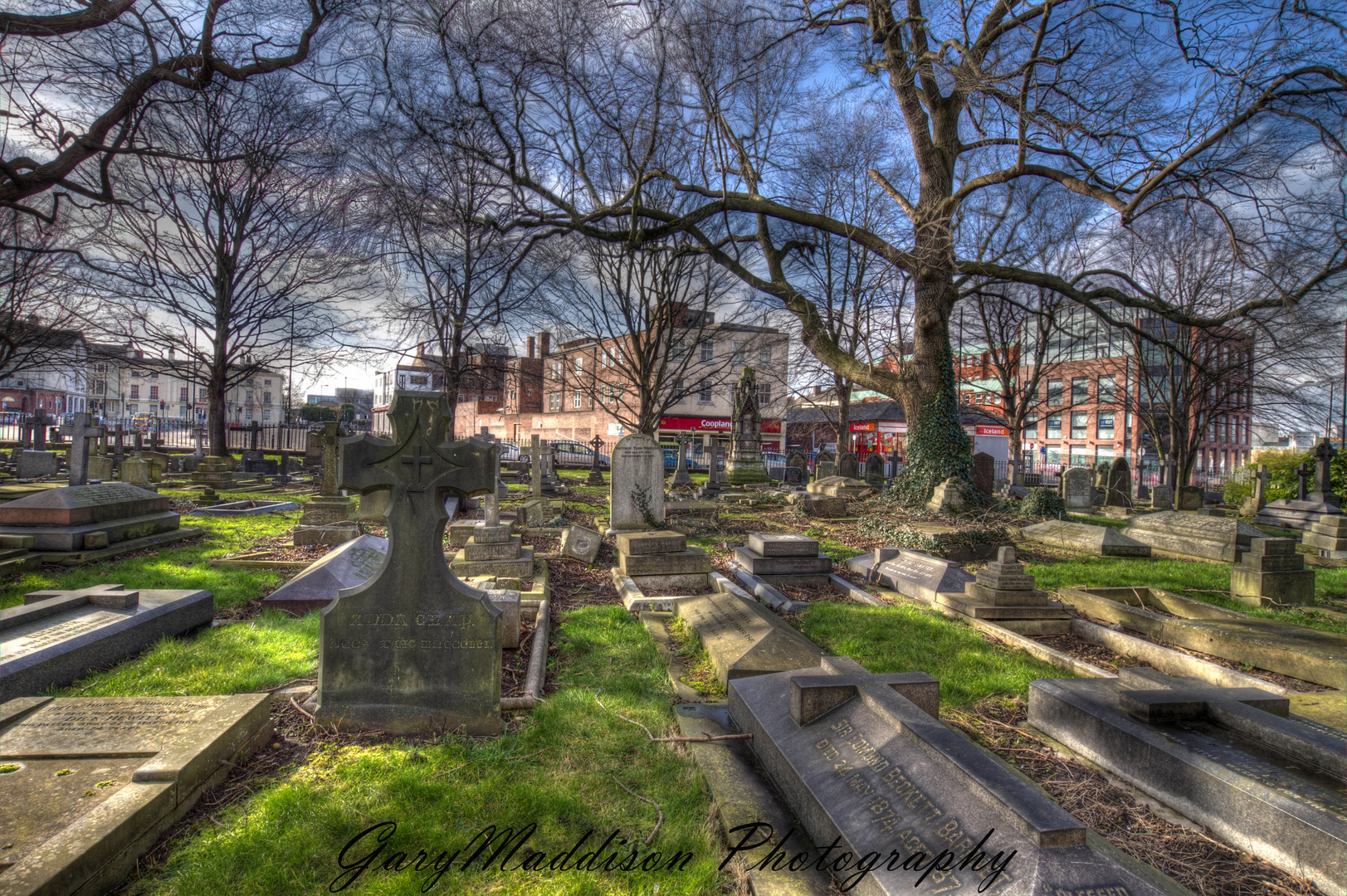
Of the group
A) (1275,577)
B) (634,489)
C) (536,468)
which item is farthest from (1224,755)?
(536,468)

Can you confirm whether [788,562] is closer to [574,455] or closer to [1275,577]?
[1275,577]

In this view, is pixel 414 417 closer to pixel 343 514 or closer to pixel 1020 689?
pixel 1020 689

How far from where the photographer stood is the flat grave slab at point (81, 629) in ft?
12.9

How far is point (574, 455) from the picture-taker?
117ft

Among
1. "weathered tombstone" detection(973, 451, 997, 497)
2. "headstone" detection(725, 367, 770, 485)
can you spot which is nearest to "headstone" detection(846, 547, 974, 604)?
"weathered tombstone" detection(973, 451, 997, 497)

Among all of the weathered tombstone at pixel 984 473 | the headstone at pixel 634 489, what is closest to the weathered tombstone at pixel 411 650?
the headstone at pixel 634 489

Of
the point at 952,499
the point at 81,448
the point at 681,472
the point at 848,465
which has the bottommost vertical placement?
the point at 952,499

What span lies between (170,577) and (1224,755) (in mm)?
9391

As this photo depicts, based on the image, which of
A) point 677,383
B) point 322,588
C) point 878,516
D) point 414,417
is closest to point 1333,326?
point 878,516

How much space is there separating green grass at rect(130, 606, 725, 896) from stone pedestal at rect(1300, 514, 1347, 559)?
14.4m

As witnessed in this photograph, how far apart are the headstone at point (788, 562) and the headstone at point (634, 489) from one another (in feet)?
9.99

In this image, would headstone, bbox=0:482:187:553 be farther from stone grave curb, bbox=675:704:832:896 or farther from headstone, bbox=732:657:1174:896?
headstone, bbox=732:657:1174:896

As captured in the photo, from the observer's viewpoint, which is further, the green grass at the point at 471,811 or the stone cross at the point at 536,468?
the stone cross at the point at 536,468

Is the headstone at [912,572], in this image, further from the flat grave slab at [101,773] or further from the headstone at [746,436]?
the headstone at [746,436]
